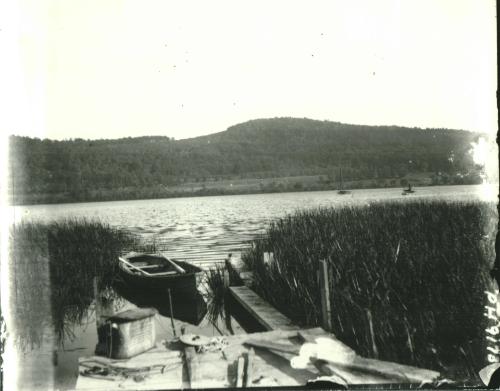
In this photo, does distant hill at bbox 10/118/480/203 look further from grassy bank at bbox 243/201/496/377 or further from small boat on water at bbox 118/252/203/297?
small boat on water at bbox 118/252/203/297

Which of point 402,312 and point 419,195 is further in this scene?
point 419,195

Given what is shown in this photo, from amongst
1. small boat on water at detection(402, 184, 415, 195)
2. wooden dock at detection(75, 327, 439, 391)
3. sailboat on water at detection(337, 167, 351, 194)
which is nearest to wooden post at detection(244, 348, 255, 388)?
wooden dock at detection(75, 327, 439, 391)

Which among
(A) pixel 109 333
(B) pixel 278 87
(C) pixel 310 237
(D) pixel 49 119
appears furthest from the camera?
(C) pixel 310 237

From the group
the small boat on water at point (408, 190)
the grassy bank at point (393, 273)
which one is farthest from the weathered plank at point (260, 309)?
the small boat on water at point (408, 190)

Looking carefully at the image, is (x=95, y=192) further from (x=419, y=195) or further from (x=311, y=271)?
(x=419, y=195)

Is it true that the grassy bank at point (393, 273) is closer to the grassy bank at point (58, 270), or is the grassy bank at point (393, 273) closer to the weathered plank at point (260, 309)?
the weathered plank at point (260, 309)

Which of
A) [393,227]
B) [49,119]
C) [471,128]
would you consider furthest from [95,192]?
[471,128]

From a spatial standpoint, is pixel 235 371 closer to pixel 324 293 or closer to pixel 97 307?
pixel 324 293
